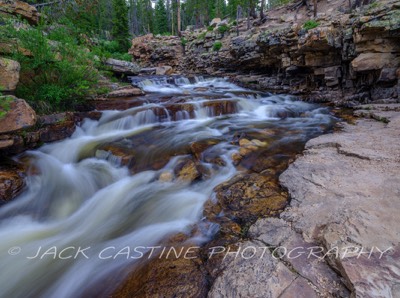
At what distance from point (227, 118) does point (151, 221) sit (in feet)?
17.0

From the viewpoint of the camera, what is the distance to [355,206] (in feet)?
7.59

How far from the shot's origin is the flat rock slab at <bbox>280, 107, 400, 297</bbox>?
1627mm

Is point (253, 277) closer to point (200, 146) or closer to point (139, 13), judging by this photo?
point (200, 146)

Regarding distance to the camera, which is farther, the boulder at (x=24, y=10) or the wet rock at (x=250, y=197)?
the boulder at (x=24, y=10)

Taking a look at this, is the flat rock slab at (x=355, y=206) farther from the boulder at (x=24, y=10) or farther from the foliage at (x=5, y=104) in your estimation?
the boulder at (x=24, y=10)

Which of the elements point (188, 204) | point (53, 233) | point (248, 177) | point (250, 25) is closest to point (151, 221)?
point (188, 204)

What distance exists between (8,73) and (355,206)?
5.81 m

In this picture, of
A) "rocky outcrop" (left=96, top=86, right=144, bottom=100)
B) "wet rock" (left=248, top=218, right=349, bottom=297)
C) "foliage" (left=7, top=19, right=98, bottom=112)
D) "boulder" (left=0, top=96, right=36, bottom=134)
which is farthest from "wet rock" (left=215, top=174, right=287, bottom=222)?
"rocky outcrop" (left=96, top=86, right=144, bottom=100)

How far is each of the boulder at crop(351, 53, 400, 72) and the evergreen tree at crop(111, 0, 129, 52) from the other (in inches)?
903

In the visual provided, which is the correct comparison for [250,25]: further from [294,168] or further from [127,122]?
[294,168]

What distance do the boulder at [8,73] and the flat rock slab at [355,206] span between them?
→ 5.09m

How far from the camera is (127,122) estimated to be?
690 cm

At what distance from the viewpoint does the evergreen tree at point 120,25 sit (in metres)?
24.3

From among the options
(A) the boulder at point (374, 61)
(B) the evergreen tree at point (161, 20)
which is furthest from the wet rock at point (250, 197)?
(B) the evergreen tree at point (161, 20)
